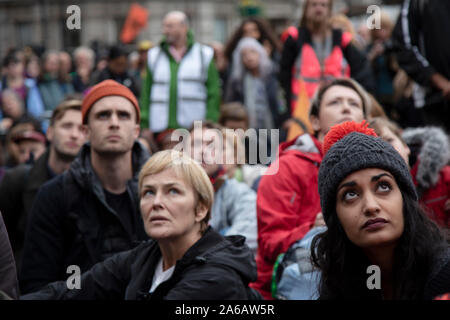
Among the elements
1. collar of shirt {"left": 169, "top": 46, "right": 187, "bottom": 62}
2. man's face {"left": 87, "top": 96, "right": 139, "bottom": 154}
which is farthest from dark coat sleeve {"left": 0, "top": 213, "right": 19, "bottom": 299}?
collar of shirt {"left": 169, "top": 46, "right": 187, "bottom": 62}

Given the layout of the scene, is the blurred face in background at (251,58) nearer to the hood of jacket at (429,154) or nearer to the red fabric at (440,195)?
the hood of jacket at (429,154)

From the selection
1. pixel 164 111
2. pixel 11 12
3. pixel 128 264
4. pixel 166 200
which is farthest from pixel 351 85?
pixel 11 12

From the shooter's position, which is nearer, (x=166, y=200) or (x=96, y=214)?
(x=166, y=200)

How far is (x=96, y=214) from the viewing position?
15.3 feet

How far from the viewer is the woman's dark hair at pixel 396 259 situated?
2.84 metres

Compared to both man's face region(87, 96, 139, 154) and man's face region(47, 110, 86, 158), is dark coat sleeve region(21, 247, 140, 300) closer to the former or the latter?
man's face region(87, 96, 139, 154)

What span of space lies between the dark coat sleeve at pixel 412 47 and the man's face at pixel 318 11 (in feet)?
3.51

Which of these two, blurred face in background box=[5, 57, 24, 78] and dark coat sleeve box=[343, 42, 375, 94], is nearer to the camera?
dark coat sleeve box=[343, 42, 375, 94]

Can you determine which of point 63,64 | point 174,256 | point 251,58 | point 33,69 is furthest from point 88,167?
point 33,69

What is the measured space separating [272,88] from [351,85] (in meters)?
4.12

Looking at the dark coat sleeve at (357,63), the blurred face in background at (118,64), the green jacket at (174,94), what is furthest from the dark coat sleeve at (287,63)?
the blurred face in background at (118,64)

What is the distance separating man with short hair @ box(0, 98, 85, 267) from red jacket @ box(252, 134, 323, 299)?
6.31 feet

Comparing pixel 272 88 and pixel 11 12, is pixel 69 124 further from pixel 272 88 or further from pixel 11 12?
pixel 11 12

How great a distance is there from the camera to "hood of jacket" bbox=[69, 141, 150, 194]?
471 centimetres
